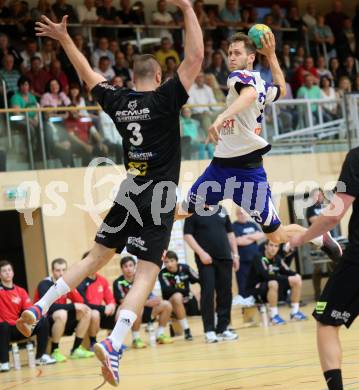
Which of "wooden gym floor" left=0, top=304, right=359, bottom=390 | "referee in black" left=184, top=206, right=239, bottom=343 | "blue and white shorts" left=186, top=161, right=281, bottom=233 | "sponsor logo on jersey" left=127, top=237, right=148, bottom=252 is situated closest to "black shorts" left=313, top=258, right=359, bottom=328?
"wooden gym floor" left=0, top=304, right=359, bottom=390

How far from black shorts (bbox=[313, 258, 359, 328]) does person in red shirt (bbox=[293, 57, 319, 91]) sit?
683 inches

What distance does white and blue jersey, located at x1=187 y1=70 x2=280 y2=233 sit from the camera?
9.51 metres

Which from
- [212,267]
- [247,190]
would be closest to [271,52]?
[247,190]

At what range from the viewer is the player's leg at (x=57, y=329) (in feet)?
45.1

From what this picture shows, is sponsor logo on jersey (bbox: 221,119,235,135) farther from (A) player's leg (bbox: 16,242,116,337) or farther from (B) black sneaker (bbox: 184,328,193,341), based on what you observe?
(B) black sneaker (bbox: 184,328,193,341)

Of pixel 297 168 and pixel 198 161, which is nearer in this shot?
pixel 198 161

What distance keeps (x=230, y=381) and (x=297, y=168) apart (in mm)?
12789

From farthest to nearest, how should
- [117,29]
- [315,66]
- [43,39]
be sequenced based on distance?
[315,66]
[117,29]
[43,39]

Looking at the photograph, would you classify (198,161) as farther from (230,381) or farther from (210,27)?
(230,381)

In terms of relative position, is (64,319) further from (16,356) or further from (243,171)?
(243,171)

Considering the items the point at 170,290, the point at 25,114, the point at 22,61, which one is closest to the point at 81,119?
the point at 25,114

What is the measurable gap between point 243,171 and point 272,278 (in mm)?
7373

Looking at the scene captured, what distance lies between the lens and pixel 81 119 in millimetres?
17609

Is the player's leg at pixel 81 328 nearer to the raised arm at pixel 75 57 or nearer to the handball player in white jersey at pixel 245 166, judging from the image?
the handball player in white jersey at pixel 245 166
